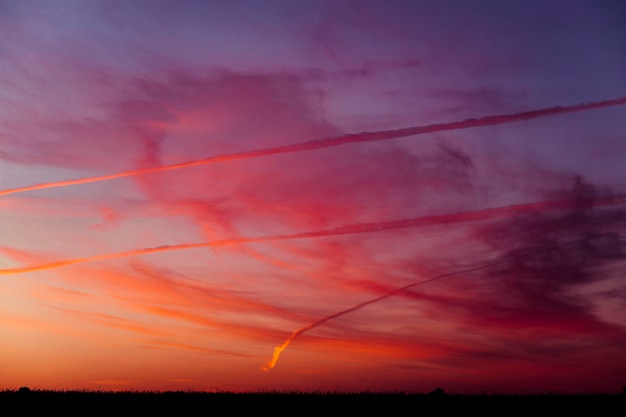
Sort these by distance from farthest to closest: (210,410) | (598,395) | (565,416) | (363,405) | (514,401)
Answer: (598,395) < (514,401) < (363,405) < (210,410) < (565,416)

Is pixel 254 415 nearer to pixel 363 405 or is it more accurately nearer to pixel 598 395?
pixel 363 405

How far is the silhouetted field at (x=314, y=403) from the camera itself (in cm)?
3759

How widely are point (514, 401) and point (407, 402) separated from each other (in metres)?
7.01

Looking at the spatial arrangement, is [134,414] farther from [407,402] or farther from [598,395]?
[598,395]

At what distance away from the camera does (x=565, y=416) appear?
34.9 metres

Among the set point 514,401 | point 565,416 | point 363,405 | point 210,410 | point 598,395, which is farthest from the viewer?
point 598,395

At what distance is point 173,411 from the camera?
36750 mm

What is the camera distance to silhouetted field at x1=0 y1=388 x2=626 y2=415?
3759 cm

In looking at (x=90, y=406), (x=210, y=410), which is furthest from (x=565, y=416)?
(x=90, y=406)

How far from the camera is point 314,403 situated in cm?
4100

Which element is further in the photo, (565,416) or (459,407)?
(459,407)

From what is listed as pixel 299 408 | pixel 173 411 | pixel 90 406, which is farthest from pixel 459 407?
pixel 90 406

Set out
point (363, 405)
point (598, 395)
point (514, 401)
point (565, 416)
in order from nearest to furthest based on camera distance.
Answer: point (565, 416), point (363, 405), point (514, 401), point (598, 395)

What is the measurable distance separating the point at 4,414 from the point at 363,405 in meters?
19.4
